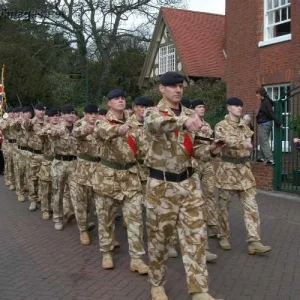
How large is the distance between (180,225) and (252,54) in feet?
40.5

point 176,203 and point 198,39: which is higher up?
point 198,39

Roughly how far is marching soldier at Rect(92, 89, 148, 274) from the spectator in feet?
19.9

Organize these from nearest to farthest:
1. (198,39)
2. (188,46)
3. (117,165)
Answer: (117,165) → (188,46) → (198,39)

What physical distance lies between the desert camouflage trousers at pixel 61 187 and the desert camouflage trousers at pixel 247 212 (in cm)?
270

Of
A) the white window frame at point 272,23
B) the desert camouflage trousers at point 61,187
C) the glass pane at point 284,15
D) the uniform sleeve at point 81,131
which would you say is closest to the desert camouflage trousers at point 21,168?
the desert camouflage trousers at point 61,187

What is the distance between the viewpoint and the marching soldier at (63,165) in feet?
27.4

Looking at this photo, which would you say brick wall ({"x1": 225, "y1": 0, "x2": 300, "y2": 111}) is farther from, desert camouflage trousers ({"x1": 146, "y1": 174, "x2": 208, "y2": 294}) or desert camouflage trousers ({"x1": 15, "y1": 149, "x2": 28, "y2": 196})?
desert camouflage trousers ({"x1": 146, "y1": 174, "x2": 208, "y2": 294})

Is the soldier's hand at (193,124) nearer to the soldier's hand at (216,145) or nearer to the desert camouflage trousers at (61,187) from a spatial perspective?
the soldier's hand at (216,145)

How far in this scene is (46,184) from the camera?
9586 millimetres

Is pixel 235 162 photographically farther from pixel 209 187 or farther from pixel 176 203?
pixel 176 203

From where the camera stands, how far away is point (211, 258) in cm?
645

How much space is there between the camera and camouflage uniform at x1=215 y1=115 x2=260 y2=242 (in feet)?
22.1

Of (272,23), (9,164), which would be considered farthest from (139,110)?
(272,23)

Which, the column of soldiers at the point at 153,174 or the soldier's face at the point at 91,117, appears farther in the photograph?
the soldier's face at the point at 91,117
